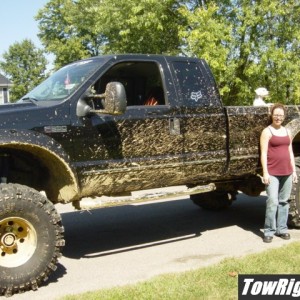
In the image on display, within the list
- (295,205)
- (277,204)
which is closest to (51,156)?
(277,204)

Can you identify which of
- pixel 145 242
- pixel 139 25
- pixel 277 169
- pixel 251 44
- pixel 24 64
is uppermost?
pixel 24 64

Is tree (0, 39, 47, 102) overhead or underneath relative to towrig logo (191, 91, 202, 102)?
overhead

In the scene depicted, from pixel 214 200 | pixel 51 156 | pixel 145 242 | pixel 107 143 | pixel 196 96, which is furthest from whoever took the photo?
pixel 214 200

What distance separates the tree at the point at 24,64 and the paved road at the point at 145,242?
203 feet

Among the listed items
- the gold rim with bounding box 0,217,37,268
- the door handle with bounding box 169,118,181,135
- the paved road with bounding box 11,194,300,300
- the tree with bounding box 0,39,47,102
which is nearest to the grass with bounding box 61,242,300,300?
the paved road with bounding box 11,194,300,300

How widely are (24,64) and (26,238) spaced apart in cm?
6884

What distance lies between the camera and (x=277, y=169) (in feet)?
18.8

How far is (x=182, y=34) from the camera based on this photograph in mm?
17453

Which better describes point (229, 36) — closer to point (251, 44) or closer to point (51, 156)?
point (251, 44)

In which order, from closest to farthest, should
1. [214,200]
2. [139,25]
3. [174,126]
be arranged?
1. [174,126]
2. [214,200]
3. [139,25]

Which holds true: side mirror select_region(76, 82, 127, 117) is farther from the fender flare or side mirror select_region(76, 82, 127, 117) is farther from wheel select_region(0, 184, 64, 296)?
wheel select_region(0, 184, 64, 296)

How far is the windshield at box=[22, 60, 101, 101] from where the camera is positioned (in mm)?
4832

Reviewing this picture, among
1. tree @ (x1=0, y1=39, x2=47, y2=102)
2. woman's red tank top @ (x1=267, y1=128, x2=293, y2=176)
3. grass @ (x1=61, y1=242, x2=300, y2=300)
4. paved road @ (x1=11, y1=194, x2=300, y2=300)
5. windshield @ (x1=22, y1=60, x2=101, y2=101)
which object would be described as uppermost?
tree @ (x1=0, y1=39, x2=47, y2=102)

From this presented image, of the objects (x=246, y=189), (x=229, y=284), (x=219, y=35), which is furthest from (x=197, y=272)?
(x=219, y=35)
